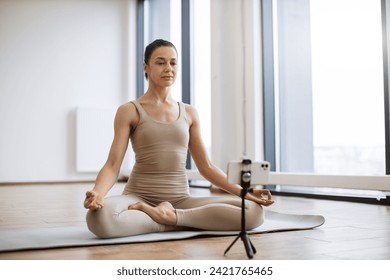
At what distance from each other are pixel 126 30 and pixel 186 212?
4591 mm

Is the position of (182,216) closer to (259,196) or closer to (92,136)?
(259,196)

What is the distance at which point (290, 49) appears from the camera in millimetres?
3641

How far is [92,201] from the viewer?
1388mm

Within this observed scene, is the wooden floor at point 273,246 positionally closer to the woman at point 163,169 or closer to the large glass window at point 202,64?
the woman at point 163,169

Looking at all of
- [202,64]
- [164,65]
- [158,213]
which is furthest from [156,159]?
[202,64]

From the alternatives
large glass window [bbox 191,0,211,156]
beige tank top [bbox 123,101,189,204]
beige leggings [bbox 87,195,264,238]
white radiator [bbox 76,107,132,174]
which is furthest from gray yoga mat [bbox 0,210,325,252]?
white radiator [bbox 76,107,132,174]

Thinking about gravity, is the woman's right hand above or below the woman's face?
below

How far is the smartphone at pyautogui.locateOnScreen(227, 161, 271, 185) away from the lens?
44.4 inches

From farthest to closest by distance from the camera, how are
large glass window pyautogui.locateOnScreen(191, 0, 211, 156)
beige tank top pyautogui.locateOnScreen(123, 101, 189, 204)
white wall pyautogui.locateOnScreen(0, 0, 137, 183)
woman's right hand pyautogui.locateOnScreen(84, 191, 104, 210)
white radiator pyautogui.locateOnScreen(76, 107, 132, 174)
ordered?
1. white radiator pyautogui.locateOnScreen(76, 107, 132, 174)
2. white wall pyautogui.locateOnScreen(0, 0, 137, 183)
3. large glass window pyautogui.locateOnScreen(191, 0, 211, 156)
4. beige tank top pyautogui.locateOnScreen(123, 101, 189, 204)
5. woman's right hand pyautogui.locateOnScreen(84, 191, 104, 210)

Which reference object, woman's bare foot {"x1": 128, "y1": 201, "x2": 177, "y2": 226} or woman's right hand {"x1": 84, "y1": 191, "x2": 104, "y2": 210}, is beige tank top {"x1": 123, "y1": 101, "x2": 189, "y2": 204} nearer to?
woman's bare foot {"x1": 128, "y1": 201, "x2": 177, "y2": 226}

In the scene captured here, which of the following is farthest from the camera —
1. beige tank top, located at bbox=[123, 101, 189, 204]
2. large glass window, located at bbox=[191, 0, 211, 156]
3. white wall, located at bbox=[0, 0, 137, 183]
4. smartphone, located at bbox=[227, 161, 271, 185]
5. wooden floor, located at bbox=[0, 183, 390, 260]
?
white wall, located at bbox=[0, 0, 137, 183]

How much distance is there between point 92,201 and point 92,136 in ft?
13.4
